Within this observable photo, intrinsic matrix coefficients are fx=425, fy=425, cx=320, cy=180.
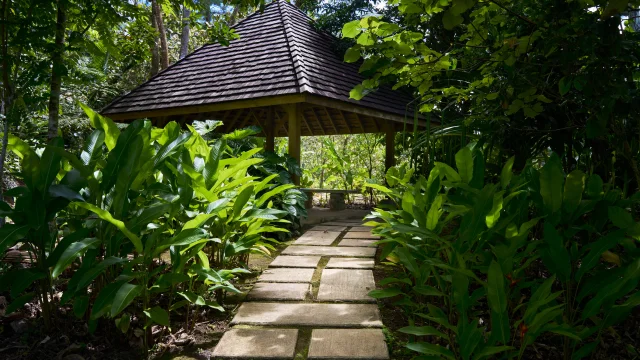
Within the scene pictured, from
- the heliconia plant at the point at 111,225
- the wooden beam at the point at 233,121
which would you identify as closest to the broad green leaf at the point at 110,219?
the heliconia plant at the point at 111,225

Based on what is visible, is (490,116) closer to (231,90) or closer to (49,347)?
(49,347)

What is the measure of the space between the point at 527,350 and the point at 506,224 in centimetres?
55

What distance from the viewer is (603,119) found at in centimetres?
152

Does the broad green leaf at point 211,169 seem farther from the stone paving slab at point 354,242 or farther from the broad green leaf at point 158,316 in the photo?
the stone paving slab at point 354,242

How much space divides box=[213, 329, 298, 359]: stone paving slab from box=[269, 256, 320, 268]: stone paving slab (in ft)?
4.12

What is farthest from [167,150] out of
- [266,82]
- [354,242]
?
[266,82]

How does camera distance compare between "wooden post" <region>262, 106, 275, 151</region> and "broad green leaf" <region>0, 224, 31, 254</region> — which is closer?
"broad green leaf" <region>0, 224, 31, 254</region>

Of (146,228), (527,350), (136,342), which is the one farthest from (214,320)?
(527,350)

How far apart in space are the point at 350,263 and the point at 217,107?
3.84 m

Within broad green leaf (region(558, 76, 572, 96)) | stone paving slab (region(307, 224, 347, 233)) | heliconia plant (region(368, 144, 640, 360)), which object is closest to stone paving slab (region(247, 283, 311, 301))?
heliconia plant (region(368, 144, 640, 360))

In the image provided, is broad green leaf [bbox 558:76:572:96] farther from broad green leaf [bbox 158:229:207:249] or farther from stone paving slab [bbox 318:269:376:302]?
broad green leaf [bbox 158:229:207:249]

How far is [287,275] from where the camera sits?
9.53 feet

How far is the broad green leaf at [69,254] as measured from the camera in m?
1.48

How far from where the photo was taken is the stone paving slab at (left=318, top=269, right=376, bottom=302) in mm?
2426
